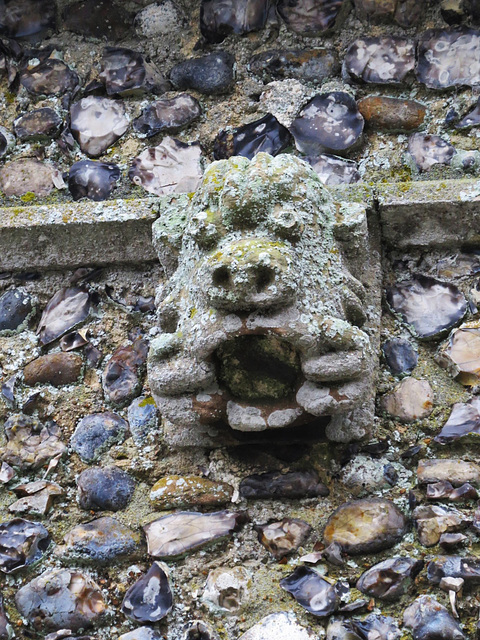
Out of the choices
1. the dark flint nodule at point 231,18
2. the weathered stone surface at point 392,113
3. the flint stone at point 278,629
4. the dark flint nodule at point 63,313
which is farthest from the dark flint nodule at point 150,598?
the dark flint nodule at point 231,18

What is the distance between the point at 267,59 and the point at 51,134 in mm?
573

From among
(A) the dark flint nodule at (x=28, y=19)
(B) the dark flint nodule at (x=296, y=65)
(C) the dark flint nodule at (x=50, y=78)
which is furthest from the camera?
(A) the dark flint nodule at (x=28, y=19)

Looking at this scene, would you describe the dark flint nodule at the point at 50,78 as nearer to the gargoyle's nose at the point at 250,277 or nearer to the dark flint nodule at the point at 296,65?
Answer: the dark flint nodule at the point at 296,65

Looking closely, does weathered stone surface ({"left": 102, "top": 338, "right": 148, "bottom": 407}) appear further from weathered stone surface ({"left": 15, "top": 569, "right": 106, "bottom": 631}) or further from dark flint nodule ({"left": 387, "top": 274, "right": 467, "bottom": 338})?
dark flint nodule ({"left": 387, "top": 274, "right": 467, "bottom": 338})

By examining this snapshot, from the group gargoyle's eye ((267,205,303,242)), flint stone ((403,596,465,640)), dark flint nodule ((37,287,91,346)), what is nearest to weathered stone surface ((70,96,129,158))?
dark flint nodule ((37,287,91,346))

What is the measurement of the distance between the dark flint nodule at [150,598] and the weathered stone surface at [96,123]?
109 centimetres

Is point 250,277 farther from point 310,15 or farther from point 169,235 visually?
point 310,15

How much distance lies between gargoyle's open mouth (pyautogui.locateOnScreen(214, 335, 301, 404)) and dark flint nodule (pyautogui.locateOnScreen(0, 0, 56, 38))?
4.37 feet

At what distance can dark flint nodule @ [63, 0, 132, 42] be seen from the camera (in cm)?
240

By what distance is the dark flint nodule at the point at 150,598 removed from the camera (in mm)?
1539

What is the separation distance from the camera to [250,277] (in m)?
1.45

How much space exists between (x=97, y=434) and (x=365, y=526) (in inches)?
22.3

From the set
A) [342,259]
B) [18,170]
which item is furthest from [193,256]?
[18,170]

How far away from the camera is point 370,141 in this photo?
210cm
